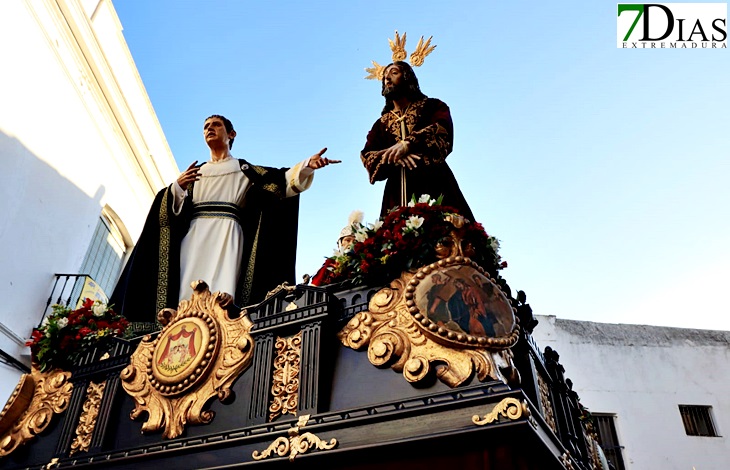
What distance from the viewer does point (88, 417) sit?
4.62 m

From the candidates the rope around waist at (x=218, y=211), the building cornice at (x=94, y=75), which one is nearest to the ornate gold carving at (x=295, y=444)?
the rope around waist at (x=218, y=211)

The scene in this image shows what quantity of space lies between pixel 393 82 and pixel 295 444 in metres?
3.62

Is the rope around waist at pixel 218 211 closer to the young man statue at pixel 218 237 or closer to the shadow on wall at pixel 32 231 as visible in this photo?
the young man statue at pixel 218 237

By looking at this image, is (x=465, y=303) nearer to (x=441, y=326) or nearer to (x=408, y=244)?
(x=441, y=326)

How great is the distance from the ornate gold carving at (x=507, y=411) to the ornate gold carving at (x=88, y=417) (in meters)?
3.15

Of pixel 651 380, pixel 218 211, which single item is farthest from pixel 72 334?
pixel 651 380

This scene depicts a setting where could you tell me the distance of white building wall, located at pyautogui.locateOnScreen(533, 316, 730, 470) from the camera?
13.0 meters

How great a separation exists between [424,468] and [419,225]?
1.54m

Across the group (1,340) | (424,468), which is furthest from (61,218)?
(424,468)

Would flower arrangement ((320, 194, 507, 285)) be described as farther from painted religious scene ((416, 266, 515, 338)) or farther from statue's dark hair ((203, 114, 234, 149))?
statue's dark hair ((203, 114, 234, 149))

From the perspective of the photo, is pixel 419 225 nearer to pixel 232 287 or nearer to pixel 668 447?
pixel 232 287

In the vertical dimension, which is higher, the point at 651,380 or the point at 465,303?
the point at 651,380

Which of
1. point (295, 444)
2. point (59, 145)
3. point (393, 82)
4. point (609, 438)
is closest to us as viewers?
point (295, 444)

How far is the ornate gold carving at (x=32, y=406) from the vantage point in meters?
4.87
